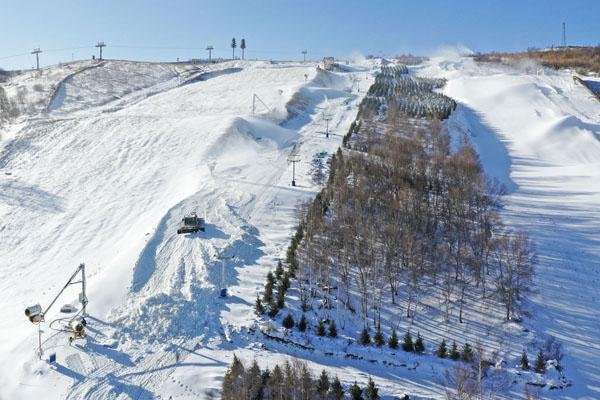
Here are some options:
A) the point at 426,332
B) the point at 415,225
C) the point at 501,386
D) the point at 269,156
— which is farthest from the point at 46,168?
the point at 501,386

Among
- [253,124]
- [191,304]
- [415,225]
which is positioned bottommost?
[191,304]

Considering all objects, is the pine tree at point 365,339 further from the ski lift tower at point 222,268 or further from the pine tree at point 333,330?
the ski lift tower at point 222,268

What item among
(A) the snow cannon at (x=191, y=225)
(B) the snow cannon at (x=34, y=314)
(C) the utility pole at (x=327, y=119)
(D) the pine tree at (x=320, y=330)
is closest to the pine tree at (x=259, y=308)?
(D) the pine tree at (x=320, y=330)

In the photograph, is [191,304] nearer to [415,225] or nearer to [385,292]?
[385,292]

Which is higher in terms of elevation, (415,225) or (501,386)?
(415,225)

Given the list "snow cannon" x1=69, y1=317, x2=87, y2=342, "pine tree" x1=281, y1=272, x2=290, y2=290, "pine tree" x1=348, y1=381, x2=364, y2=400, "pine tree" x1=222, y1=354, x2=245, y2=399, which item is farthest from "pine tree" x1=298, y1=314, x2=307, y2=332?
"snow cannon" x1=69, y1=317, x2=87, y2=342

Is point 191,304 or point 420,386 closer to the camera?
point 420,386

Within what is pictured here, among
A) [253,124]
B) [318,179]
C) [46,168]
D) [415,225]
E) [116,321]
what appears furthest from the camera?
[253,124]
